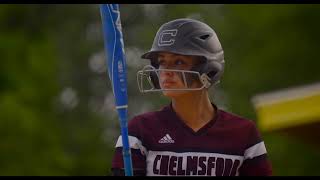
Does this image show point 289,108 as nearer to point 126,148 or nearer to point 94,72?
point 126,148

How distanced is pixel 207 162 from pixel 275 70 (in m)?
5.70

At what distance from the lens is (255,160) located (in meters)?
3.10

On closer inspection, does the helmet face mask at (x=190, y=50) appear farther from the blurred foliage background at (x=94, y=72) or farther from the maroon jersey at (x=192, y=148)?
the blurred foliage background at (x=94, y=72)

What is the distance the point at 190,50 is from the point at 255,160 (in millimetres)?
406

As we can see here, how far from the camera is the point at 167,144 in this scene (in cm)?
310

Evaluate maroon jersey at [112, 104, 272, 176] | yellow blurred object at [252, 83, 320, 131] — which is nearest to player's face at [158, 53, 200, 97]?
maroon jersey at [112, 104, 272, 176]

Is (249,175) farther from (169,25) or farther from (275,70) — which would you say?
(275,70)

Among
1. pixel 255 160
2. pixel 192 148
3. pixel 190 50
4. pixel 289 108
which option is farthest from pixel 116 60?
pixel 289 108

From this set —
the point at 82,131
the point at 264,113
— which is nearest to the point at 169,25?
the point at 264,113

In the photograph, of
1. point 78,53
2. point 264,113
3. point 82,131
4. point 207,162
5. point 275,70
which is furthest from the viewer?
point 78,53

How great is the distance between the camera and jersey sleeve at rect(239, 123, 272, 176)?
3.11m

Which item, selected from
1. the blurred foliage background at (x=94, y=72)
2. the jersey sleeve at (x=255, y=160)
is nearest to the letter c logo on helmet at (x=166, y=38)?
the jersey sleeve at (x=255, y=160)

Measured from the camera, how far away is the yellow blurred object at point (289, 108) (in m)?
2.45

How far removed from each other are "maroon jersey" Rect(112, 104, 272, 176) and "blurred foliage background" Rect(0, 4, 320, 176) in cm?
418
